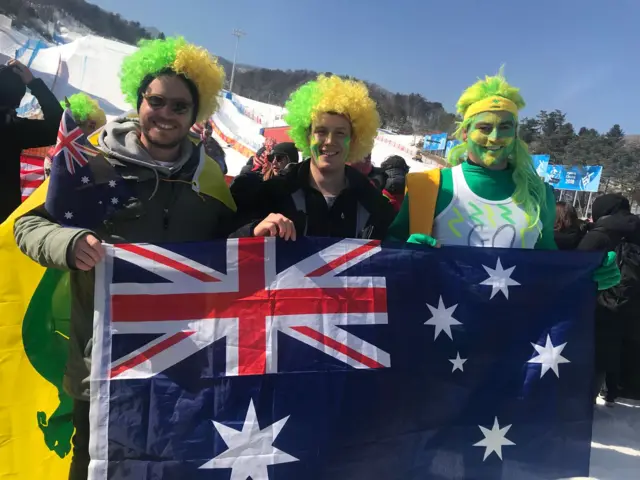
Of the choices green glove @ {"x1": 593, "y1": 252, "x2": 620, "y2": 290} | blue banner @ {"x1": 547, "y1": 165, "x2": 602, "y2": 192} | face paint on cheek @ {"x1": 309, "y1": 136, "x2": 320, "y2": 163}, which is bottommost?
green glove @ {"x1": 593, "y1": 252, "x2": 620, "y2": 290}

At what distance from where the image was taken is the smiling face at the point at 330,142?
7.32ft

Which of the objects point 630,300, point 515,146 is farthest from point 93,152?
point 630,300

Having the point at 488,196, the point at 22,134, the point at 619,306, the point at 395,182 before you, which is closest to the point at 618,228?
the point at 619,306

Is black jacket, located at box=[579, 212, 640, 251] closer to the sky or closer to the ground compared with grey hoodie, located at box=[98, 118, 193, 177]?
closer to the ground

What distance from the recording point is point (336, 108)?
2.29 metres

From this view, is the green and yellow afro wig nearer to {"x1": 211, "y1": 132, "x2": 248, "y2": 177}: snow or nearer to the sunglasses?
the sunglasses

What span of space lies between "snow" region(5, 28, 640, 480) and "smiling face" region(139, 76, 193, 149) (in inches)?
22.8

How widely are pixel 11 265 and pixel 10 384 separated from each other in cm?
59

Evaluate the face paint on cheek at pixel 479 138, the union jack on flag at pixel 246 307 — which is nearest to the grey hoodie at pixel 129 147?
the union jack on flag at pixel 246 307

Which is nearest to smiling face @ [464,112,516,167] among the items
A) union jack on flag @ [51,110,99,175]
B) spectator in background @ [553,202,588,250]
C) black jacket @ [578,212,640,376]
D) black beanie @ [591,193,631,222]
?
union jack on flag @ [51,110,99,175]

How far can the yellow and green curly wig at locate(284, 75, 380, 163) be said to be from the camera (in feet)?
7.63

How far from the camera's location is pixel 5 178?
9.91 feet

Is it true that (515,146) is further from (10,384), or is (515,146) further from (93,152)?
(10,384)

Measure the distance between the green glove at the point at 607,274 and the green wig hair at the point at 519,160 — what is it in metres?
0.41
